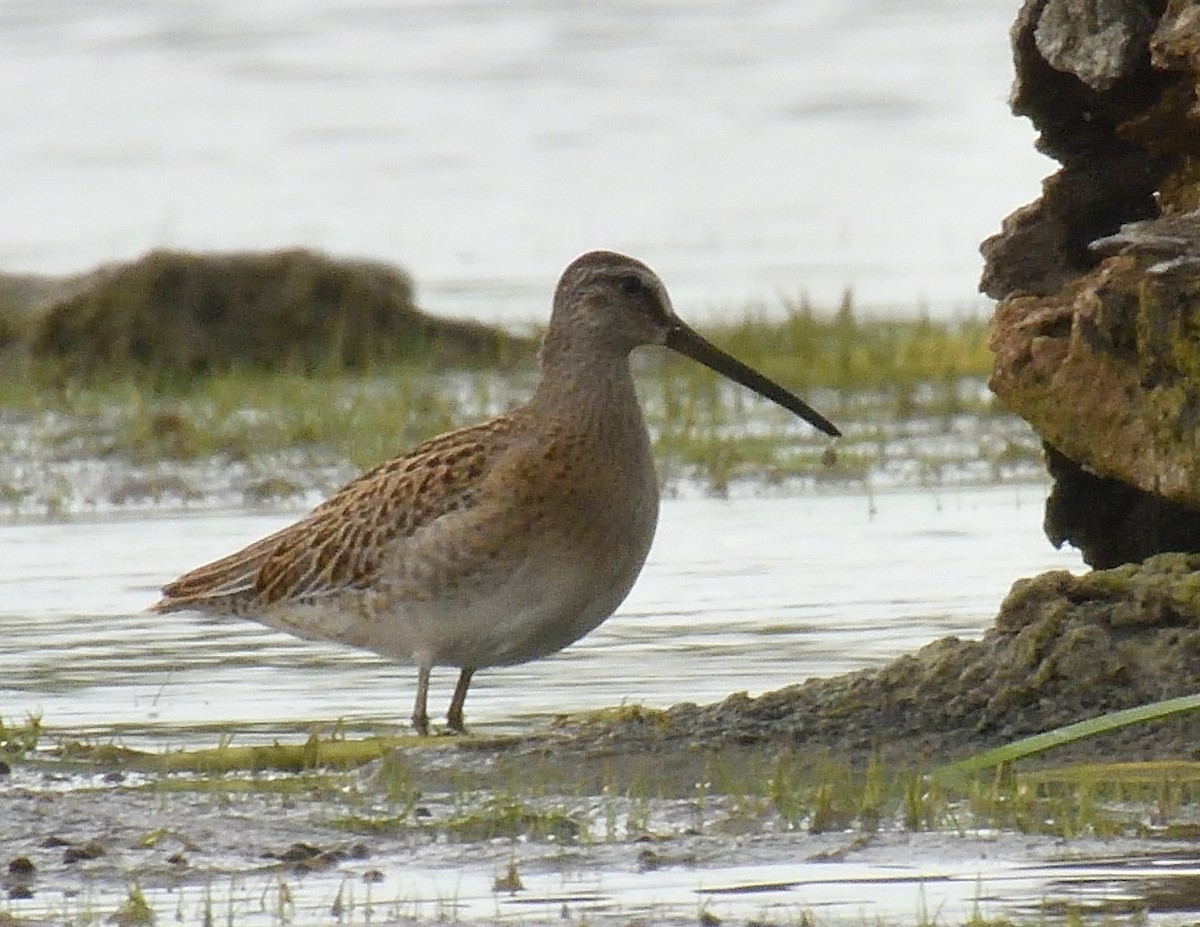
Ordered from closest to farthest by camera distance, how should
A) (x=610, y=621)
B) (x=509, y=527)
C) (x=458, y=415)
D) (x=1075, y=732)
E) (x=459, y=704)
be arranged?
(x=1075, y=732), (x=509, y=527), (x=459, y=704), (x=610, y=621), (x=458, y=415)

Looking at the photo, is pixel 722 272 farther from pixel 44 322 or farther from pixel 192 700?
pixel 192 700

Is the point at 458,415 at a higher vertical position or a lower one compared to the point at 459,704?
higher

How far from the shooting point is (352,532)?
8469mm

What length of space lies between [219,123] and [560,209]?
231 inches

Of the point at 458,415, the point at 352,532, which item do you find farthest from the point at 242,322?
the point at 352,532

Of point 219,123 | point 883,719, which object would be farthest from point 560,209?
point 883,719

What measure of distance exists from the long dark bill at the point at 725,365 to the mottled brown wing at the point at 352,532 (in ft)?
1.98

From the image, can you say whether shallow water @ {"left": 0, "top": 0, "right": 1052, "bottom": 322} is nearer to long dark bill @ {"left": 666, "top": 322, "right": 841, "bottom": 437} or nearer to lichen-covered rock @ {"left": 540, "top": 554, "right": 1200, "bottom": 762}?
long dark bill @ {"left": 666, "top": 322, "right": 841, "bottom": 437}

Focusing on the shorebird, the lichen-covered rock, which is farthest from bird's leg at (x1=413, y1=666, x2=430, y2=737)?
the lichen-covered rock

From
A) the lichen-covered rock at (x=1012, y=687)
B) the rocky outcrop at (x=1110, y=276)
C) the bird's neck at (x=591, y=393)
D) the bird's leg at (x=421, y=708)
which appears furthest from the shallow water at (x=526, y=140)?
the lichen-covered rock at (x=1012, y=687)

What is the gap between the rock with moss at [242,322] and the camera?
15688mm

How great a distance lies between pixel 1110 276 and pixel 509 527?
5.40 feet

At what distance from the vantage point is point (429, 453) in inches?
333

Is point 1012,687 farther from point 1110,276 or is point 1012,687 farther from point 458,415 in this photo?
point 458,415
